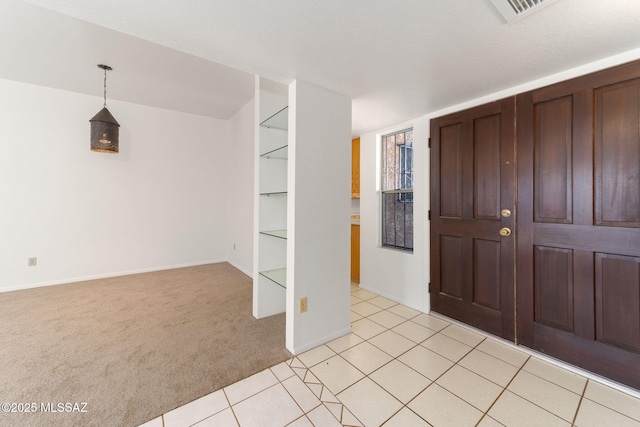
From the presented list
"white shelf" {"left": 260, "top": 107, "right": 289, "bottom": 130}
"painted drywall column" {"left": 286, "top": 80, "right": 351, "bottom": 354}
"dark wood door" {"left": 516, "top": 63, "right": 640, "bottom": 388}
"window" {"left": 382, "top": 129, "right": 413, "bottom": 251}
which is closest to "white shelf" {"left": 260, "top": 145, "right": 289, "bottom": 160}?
"white shelf" {"left": 260, "top": 107, "right": 289, "bottom": 130}

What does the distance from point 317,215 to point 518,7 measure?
170cm

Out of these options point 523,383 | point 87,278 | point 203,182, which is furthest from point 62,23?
point 523,383

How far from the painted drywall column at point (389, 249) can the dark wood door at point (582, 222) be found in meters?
0.86

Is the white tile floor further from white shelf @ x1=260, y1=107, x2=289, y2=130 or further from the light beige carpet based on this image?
white shelf @ x1=260, y1=107, x2=289, y2=130

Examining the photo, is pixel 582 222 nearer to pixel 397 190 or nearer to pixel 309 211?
pixel 397 190

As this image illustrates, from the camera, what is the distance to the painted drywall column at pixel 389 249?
2.75 metres

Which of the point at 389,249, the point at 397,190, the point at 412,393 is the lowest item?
the point at 412,393

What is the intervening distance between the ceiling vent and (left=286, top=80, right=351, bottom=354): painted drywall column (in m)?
1.24

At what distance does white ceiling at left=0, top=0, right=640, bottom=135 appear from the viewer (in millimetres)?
1271

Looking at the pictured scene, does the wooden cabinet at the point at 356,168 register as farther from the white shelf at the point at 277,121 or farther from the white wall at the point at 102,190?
the white wall at the point at 102,190

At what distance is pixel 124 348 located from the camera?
200cm

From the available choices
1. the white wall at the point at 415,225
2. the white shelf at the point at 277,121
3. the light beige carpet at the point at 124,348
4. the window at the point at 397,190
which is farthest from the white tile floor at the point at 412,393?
the white shelf at the point at 277,121

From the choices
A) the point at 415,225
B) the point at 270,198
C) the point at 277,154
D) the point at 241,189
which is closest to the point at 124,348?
the point at 270,198

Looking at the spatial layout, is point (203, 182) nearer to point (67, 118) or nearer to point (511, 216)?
point (67, 118)
